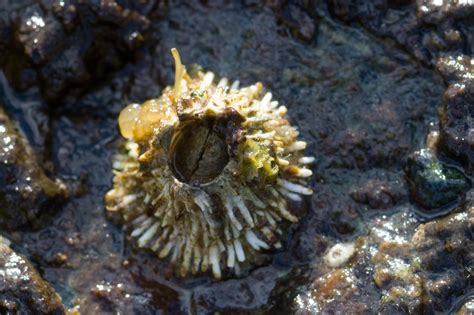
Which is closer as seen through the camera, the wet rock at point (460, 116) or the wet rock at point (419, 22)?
the wet rock at point (460, 116)

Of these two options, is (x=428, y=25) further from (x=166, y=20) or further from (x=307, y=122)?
(x=166, y=20)

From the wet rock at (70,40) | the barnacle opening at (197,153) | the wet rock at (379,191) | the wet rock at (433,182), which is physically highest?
the wet rock at (70,40)

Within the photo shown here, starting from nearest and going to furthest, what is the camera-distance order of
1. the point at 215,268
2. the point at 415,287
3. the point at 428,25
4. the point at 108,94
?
1. the point at 415,287
2. the point at 215,268
3. the point at 428,25
4. the point at 108,94

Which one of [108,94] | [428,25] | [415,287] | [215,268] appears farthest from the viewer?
[108,94]

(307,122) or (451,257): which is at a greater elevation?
(307,122)

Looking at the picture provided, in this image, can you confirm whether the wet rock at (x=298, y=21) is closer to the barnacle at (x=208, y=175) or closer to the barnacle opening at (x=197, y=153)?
the barnacle at (x=208, y=175)

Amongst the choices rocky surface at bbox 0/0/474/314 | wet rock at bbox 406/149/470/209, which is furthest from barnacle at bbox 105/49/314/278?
wet rock at bbox 406/149/470/209

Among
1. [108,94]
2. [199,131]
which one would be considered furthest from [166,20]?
[199,131]

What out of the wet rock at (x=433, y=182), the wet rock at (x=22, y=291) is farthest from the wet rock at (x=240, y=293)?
the wet rock at (x=433, y=182)
